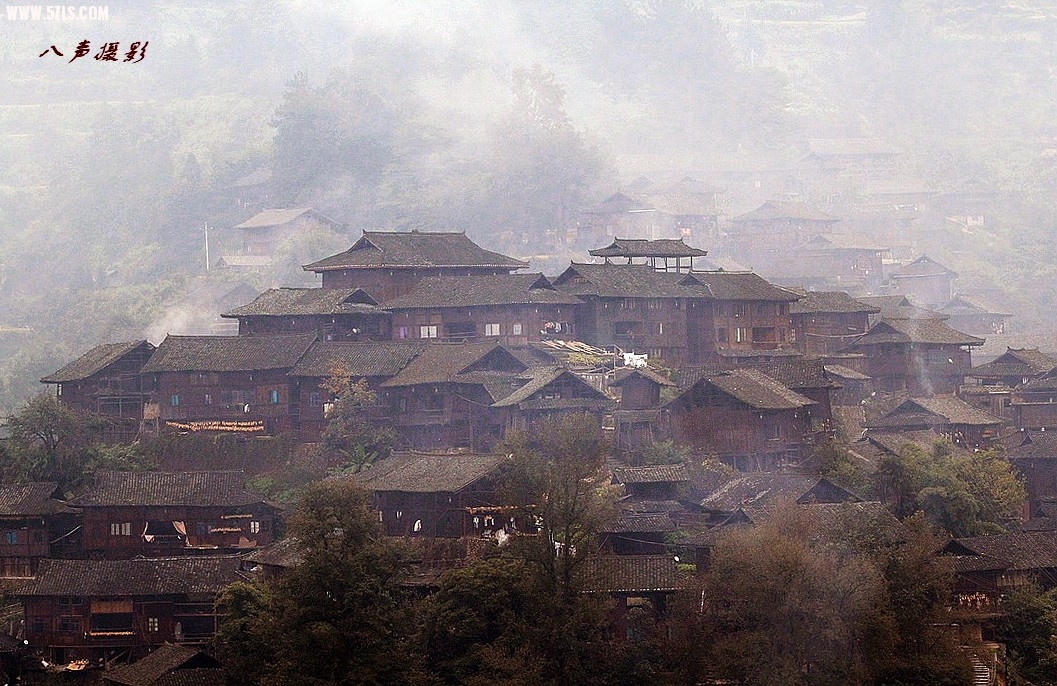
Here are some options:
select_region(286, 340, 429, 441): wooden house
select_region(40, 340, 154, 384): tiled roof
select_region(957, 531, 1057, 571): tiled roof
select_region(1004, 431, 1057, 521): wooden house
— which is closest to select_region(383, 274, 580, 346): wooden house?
select_region(286, 340, 429, 441): wooden house

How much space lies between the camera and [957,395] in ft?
170

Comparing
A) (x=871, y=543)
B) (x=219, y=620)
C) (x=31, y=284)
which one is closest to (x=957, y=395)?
(x=871, y=543)

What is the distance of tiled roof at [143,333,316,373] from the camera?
4688 centimetres

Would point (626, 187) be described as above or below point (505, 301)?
above

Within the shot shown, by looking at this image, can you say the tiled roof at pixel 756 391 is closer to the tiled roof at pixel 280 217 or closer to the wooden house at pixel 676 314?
the wooden house at pixel 676 314

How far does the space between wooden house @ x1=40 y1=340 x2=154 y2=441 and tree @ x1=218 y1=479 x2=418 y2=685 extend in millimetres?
14991

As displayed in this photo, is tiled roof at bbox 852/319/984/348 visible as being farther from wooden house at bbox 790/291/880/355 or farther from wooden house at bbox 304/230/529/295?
wooden house at bbox 304/230/529/295

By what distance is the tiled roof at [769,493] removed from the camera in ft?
128

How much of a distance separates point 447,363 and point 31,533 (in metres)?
11.4

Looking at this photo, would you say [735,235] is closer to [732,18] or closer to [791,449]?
[791,449]

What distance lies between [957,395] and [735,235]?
26.5m

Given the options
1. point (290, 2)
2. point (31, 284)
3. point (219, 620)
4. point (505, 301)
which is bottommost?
point (219, 620)

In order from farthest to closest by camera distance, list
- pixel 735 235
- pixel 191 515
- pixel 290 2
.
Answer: pixel 290 2 → pixel 735 235 → pixel 191 515

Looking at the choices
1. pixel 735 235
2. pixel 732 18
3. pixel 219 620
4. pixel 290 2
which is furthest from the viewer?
pixel 732 18
